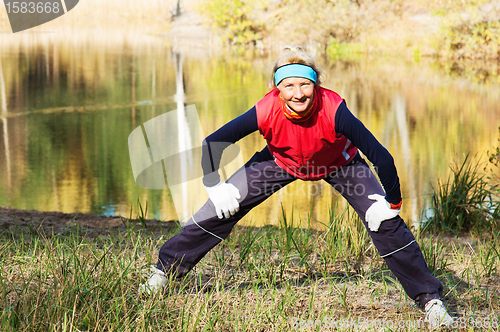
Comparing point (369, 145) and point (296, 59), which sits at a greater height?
point (296, 59)

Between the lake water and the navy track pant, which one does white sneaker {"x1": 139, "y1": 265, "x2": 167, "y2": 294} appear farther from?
the lake water

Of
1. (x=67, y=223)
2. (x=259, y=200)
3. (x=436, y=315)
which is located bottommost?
(x=67, y=223)

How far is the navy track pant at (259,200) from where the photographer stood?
8.75ft

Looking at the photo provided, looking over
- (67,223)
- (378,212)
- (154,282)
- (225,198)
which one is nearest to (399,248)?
(378,212)

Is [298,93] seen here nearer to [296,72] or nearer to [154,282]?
[296,72]

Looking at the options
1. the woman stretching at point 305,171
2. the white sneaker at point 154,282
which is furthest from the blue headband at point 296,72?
the white sneaker at point 154,282

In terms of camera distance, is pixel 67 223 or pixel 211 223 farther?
pixel 67 223

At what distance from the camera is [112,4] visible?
115 feet

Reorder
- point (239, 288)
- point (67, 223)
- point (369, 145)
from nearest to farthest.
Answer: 1. point (369, 145)
2. point (239, 288)
3. point (67, 223)

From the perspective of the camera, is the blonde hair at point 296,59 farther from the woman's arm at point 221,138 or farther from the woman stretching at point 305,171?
the woman's arm at point 221,138

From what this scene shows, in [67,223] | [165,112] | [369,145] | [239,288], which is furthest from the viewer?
[165,112]

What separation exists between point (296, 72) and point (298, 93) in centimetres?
14

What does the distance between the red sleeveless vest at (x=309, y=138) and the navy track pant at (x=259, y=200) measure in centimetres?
9

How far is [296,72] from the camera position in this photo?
8.52 ft
